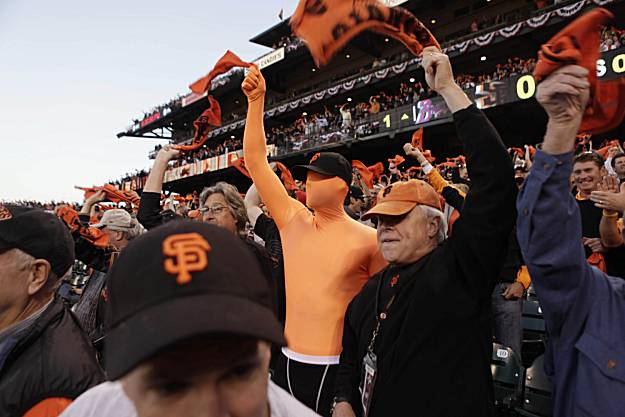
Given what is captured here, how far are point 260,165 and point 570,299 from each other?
1837 millimetres

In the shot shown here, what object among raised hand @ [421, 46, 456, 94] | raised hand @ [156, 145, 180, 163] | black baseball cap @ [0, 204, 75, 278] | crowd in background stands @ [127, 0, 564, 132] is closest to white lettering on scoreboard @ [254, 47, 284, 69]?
crowd in background stands @ [127, 0, 564, 132]

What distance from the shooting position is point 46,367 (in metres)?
1.35

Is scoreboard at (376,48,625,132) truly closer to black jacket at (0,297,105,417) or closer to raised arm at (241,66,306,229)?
raised arm at (241,66,306,229)

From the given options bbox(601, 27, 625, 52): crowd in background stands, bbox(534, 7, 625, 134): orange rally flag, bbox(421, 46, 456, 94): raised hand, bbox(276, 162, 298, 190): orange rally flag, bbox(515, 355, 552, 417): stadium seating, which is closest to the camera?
bbox(534, 7, 625, 134): orange rally flag

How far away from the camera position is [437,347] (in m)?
1.66

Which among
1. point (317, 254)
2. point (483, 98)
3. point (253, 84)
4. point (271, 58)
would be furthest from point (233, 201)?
point (271, 58)

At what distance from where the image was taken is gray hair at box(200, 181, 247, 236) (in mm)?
3258

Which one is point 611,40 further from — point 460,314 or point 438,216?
point 460,314

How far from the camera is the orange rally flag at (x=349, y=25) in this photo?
71.4 inches

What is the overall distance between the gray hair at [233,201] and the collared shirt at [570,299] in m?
2.22

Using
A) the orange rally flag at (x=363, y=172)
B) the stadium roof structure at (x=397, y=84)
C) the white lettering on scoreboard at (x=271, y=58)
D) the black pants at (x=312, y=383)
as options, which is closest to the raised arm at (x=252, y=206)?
the black pants at (x=312, y=383)

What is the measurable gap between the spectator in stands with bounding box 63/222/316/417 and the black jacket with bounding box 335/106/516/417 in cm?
104

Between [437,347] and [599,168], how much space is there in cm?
269

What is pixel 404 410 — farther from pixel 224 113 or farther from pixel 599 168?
pixel 224 113
